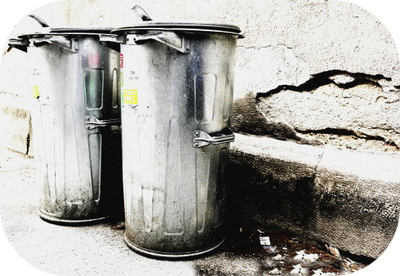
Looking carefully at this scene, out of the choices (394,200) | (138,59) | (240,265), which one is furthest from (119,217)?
(394,200)

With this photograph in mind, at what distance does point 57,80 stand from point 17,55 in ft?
9.10

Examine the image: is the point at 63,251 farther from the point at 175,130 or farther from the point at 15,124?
the point at 15,124

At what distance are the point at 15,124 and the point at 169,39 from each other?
141 inches

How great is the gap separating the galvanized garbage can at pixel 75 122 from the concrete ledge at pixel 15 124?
2.04 m

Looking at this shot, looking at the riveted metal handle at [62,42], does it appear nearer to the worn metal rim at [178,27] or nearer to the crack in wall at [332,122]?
the worn metal rim at [178,27]

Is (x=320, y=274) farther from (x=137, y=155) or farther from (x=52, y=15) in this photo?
(x=52, y=15)

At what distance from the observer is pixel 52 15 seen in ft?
14.6

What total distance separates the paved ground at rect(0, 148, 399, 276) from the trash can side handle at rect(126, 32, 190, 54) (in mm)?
1281

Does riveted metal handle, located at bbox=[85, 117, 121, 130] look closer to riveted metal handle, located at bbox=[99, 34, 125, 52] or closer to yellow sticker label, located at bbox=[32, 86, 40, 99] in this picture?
yellow sticker label, located at bbox=[32, 86, 40, 99]

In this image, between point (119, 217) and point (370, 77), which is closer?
point (370, 77)

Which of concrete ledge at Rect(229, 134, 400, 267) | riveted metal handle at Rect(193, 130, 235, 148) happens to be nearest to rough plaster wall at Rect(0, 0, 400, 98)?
concrete ledge at Rect(229, 134, 400, 267)

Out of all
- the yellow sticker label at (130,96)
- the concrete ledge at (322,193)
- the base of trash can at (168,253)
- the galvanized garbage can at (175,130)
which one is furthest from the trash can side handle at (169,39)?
the base of trash can at (168,253)

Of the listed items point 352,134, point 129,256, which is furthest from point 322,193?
point 129,256

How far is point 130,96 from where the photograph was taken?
7.34 feet
